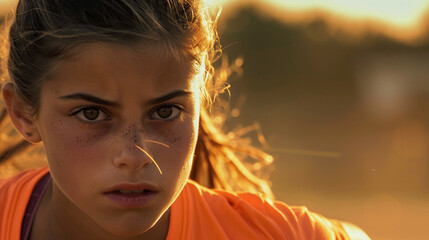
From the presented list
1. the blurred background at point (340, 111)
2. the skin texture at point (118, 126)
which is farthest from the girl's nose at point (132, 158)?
the blurred background at point (340, 111)

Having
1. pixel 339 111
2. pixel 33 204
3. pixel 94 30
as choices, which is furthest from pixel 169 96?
pixel 339 111

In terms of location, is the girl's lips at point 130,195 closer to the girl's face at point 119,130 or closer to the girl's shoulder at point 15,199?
the girl's face at point 119,130

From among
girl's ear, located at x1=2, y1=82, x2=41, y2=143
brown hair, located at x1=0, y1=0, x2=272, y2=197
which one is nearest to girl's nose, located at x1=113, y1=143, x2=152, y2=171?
brown hair, located at x1=0, y1=0, x2=272, y2=197

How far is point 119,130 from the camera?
2344 millimetres

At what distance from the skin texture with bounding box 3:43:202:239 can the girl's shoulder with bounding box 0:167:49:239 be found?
407mm

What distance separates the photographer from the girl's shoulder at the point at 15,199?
108 inches

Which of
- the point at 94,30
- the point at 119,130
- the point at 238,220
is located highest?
the point at 94,30

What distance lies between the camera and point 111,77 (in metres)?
2.30

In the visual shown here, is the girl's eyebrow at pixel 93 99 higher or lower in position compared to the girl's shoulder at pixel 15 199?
higher

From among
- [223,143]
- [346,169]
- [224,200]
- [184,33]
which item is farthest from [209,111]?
[346,169]

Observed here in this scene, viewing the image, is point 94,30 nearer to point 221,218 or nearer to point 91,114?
point 91,114

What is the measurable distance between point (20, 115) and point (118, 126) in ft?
1.93

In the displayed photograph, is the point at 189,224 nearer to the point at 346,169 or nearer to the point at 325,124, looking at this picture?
the point at 346,169

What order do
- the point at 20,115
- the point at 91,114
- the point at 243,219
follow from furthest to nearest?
A: the point at 243,219 < the point at 20,115 < the point at 91,114
